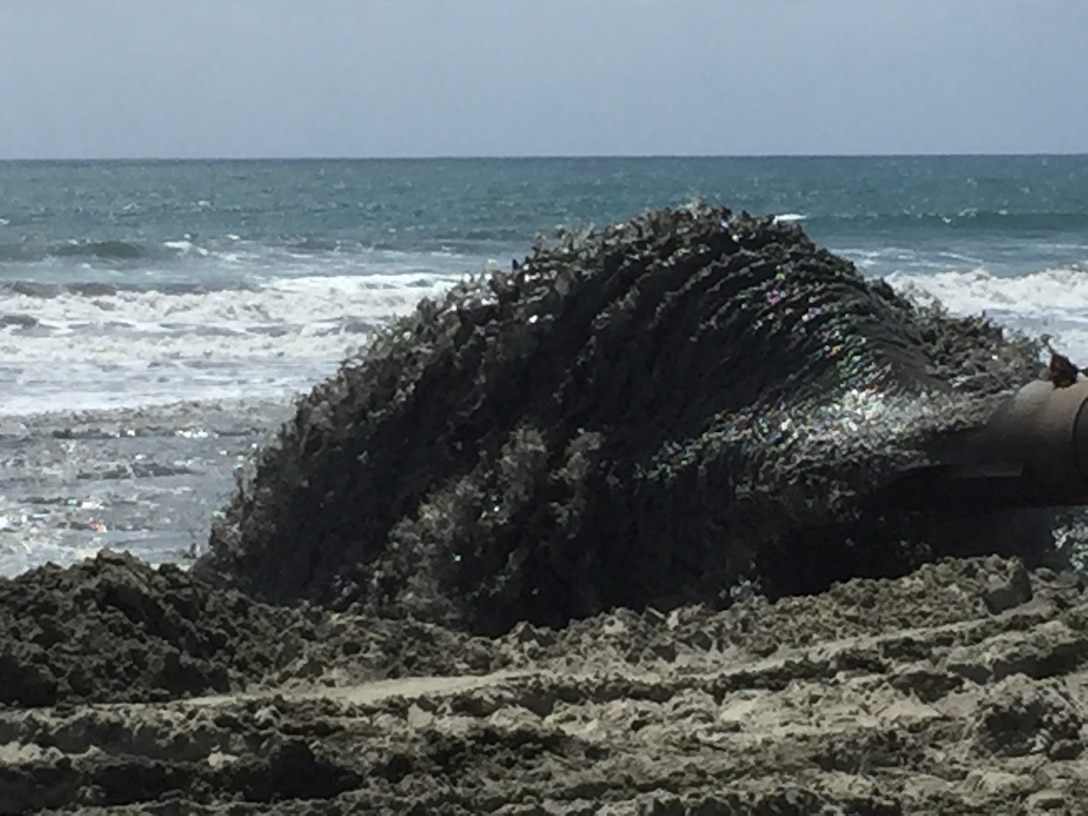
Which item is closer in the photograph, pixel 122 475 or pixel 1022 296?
pixel 122 475

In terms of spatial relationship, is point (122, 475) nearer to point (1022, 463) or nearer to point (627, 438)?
point (627, 438)

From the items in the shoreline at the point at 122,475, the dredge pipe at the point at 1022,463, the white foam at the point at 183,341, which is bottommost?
the white foam at the point at 183,341

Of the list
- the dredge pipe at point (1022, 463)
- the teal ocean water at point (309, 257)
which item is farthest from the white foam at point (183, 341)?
the dredge pipe at point (1022, 463)

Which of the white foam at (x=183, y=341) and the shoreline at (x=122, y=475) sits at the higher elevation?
the shoreline at (x=122, y=475)

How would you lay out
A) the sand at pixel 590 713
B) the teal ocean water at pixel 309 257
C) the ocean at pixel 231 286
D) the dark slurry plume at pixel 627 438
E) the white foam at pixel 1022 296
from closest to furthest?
the sand at pixel 590 713
the dark slurry plume at pixel 627 438
the ocean at pixel 231 286
the teal ocean water at pixel 309 257
the white foam at pixel 1022 296

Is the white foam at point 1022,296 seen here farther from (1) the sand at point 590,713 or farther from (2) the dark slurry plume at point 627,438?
(1) the sand at point 590,713

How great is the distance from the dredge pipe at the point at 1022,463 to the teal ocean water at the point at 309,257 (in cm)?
145

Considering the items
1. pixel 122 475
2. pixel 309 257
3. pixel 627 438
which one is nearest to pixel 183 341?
pixel 122 475

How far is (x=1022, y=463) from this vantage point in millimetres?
3121

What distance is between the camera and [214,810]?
6.43 ft

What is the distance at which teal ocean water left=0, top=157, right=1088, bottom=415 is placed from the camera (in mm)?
12805

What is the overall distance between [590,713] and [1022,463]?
1.22 m

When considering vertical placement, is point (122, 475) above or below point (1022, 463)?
below

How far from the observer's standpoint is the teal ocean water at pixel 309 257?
1280 centimetres
